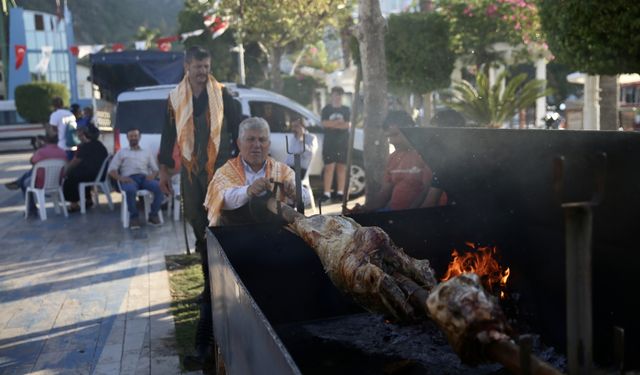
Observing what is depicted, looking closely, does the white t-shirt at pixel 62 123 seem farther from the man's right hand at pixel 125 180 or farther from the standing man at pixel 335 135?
the standing man at pixel 335 135

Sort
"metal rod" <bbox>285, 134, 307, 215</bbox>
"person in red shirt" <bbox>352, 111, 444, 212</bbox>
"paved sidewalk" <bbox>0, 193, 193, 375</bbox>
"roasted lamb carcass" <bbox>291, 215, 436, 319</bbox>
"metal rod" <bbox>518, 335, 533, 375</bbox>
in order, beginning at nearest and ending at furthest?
"metal rod" <bbox>518, 335, 533, 375</bbox> → "roasted lamb carcass" <bbox>291, 215, 436, 319</bbox> → "metal rod" <bbox>285, 134, 307, 215</bbox> → "paved sidewalk" <bbox>0, 193, 193, 375</bbox> → "person in red shirt" <bbox>352, 111, 444, 212</bbox>

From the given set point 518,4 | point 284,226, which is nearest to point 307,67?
point 518,4

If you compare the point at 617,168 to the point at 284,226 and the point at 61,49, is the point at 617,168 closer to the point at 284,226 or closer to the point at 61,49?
the point at 284,226

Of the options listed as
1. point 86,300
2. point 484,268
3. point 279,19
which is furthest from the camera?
point 279,19

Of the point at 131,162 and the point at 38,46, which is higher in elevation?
the point at 38,46

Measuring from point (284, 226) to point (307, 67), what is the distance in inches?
1537

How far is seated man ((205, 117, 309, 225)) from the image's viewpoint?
4438 millimetres

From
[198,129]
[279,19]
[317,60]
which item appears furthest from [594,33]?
[317,60]

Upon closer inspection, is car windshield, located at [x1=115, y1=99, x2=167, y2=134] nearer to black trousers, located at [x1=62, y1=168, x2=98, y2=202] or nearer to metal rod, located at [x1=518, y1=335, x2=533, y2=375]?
black trousers, located at [x1=62, y1=168, x2=98, y2=202]

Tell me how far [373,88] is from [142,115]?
17.2 ft

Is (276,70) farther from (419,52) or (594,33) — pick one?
→ (594,33)

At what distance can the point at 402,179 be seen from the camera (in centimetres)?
658

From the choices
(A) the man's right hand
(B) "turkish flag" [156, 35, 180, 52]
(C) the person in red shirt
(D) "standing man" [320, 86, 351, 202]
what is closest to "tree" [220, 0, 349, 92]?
(B) "turkish flag" [156, 35, 180, 52]

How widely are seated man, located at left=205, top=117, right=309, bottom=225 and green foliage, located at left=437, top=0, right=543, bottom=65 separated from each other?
1184 centimetres
